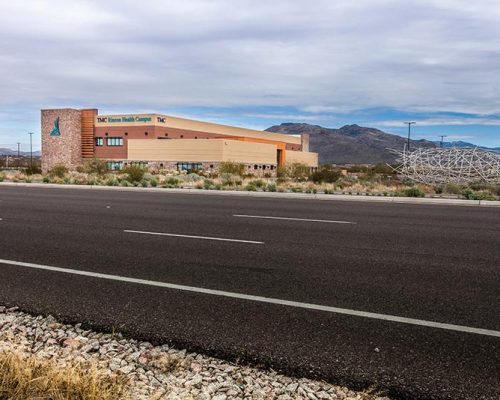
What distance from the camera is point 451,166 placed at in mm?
31766

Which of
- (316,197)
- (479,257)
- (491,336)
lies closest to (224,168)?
(316,197)

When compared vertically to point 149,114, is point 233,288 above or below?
below

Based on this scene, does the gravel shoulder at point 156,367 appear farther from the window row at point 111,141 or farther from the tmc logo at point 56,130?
the tmc logo at point 56,130

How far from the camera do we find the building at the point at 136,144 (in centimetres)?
7706

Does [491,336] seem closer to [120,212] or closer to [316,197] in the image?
[120,212]

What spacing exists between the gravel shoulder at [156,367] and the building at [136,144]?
71000mm

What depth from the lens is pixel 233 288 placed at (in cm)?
588

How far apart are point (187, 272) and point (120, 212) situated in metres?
8.43

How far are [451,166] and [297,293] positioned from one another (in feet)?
96.4

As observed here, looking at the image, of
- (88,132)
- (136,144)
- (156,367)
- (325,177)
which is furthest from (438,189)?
(88,132)

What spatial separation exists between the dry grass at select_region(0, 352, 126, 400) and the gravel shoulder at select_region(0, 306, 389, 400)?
13 centimetres

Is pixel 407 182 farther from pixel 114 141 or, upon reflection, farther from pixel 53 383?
pixel 114 141

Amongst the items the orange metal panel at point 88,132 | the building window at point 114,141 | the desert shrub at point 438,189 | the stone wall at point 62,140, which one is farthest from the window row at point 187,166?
the desert shrub at point 438,189

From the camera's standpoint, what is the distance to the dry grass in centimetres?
308
